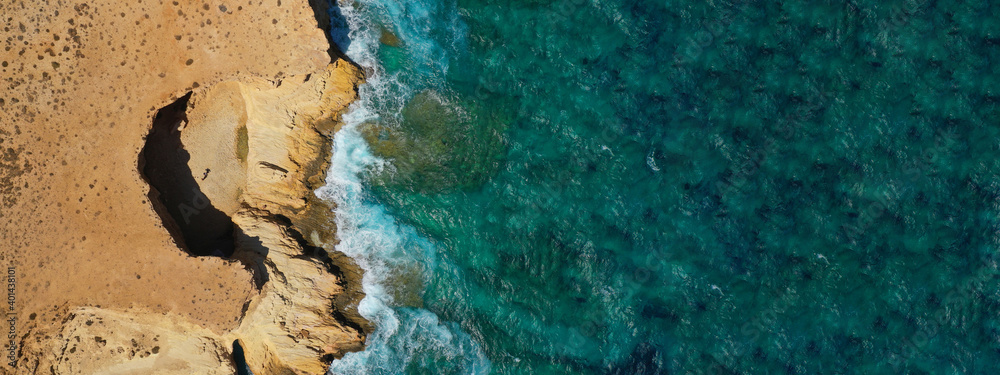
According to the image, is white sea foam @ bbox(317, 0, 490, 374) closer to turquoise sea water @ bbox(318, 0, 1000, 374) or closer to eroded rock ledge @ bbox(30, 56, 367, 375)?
turquoise sea water @ bbox(318, 0, 1000, 374)

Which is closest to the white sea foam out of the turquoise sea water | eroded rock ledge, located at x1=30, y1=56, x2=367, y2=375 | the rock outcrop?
the turquoise sea water

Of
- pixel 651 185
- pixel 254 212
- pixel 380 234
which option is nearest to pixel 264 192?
pixel 254 212

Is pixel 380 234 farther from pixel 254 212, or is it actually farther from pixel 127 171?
pixel 127 171

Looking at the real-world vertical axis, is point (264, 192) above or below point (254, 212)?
above

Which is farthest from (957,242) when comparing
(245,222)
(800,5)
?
(245,222)

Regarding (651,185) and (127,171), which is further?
(651,185)

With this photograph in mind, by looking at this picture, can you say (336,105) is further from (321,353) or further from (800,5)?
(800,5)
